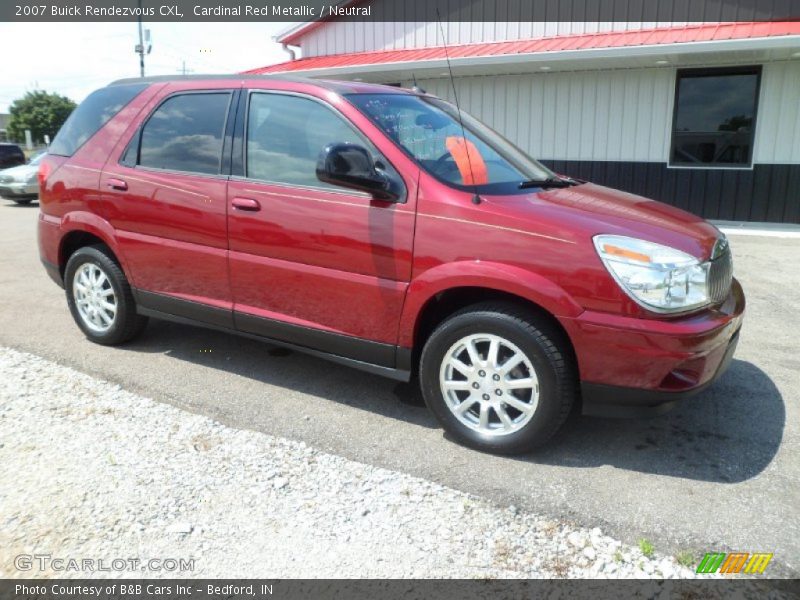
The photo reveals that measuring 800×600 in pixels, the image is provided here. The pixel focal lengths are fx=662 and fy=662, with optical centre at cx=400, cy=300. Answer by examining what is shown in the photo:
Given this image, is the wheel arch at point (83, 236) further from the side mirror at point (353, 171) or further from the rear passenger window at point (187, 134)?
the side mirror at point (353, 171)

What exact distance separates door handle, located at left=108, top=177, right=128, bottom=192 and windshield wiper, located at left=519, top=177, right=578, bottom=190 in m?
2.66

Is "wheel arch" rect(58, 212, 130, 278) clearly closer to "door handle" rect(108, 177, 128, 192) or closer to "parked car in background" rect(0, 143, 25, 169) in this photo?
"door handle" rect(108, 177, 128, 192)

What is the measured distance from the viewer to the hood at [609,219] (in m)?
3.13

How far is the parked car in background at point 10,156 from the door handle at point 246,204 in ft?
63.1

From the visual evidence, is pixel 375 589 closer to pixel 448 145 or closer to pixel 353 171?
pixel 353 171

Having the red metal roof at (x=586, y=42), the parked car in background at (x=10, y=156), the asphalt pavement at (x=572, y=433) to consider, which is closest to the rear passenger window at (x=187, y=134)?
the asphalt pavement at (x=572, y=433)

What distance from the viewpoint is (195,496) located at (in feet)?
9.78

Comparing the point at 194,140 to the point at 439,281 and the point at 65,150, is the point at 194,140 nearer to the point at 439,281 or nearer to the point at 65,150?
the point at 65,150

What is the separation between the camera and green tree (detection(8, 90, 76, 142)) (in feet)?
231

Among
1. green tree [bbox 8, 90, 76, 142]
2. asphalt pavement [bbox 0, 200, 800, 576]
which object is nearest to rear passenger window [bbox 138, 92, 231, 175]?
asphalt pavement [bbox 0, 200, 800, 576]

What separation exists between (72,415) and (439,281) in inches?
88.6

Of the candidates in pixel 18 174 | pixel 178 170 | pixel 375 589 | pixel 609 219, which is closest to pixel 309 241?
pixel 178 170

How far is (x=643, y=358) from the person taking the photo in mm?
3018

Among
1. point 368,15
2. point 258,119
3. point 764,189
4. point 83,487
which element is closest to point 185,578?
point 83,487
